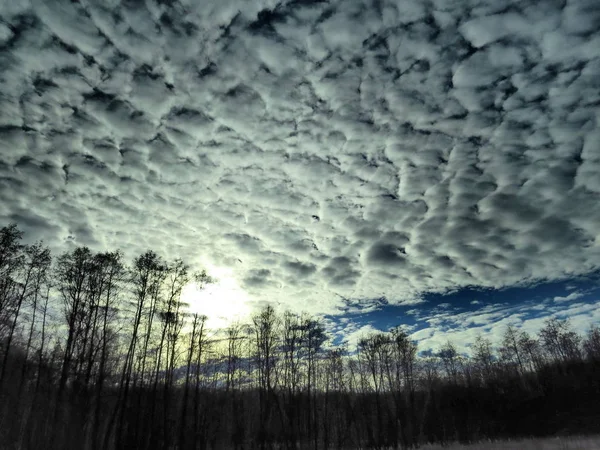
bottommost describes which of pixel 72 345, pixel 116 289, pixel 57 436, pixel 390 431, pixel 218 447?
pixel 218 447

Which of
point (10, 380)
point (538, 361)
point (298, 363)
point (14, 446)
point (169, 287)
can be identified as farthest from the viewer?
point (538, 361)

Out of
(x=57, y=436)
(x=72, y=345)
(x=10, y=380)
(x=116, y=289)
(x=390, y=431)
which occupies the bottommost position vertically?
(x=390, y=431)

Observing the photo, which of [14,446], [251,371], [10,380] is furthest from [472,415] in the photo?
[10,380]

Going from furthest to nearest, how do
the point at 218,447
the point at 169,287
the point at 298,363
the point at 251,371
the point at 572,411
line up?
the point at 218,447, the point at 251,371, the point at 298,363, the point at 572,411, the point at 169,287

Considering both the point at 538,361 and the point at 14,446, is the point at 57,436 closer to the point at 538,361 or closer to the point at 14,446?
the point at 14,446

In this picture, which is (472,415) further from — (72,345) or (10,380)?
(10,380)

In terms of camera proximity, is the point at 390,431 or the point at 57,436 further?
the point at 390,431

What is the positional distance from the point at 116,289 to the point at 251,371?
1093 inches

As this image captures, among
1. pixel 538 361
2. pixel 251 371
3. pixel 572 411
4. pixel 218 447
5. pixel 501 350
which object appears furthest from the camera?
pixel 501 350

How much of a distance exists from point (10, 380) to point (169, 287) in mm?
19414

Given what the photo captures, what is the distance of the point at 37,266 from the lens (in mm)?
25719

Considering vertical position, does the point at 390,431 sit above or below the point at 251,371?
below

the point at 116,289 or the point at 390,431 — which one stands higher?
the point at 116,289

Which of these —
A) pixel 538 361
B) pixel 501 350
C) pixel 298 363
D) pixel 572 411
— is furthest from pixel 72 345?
pixel 501 350
